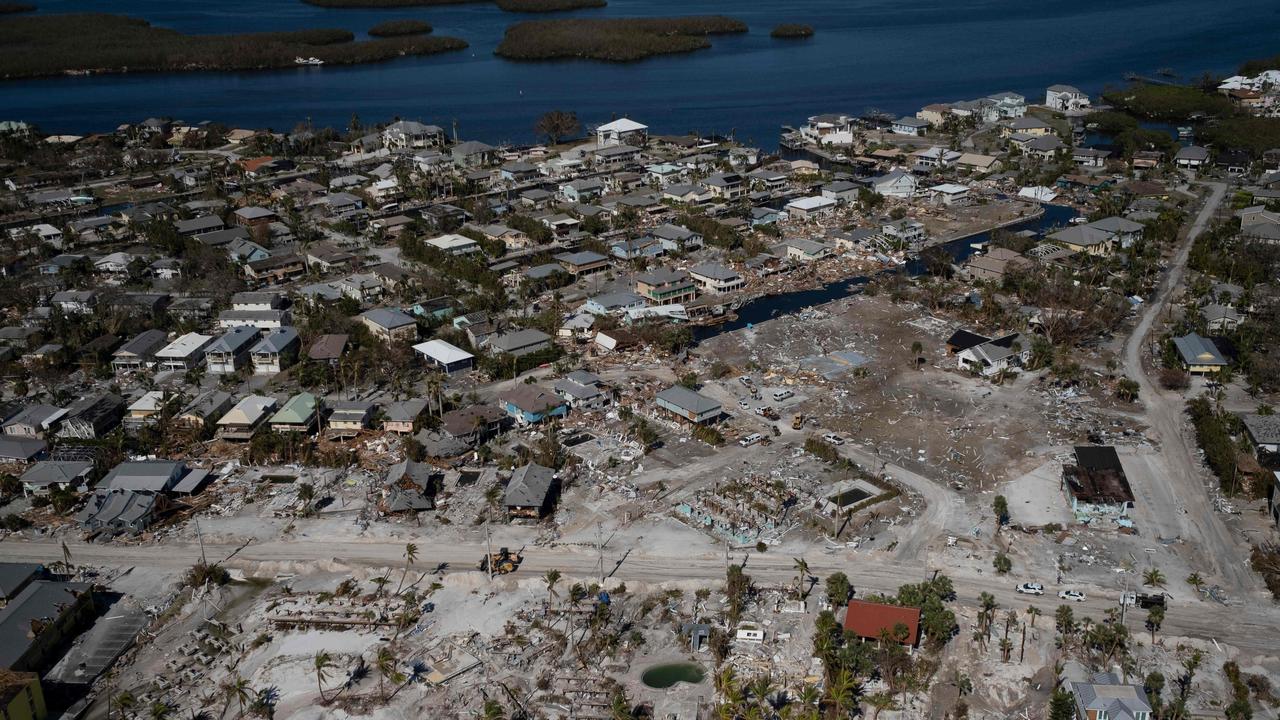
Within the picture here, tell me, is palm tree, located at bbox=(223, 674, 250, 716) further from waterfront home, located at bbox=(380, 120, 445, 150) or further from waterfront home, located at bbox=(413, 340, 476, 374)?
waterfront home, located at bbox=(380, 120, 445, 150)

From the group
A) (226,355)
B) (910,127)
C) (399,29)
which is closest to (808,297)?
(226,355)

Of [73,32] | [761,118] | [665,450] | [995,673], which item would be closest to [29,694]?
[665,450]

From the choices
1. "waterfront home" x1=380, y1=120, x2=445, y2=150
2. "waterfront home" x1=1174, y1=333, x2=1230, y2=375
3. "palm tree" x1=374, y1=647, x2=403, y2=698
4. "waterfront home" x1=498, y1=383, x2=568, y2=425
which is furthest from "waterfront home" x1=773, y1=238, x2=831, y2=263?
"waterfront home" x1=380, y1=120, x2=445, y2=150

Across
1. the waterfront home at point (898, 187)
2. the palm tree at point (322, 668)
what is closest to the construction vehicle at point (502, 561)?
the palm tree at point (322, 668)

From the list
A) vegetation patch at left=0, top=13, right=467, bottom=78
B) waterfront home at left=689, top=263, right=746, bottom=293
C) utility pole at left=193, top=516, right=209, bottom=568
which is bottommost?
utility pole at left=193, top=516, right=209, bottom=568

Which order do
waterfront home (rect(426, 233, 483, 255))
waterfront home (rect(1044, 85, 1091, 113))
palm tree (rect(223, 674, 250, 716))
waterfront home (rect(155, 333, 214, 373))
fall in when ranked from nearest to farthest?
palm tree (rect(223, 674, 250, 716)) < waterfront home (rect(155, 333, 214, 373)) < waterfront home (rect(426, 233, 483, 255)) < waterfront home (rect(1044, 85, 1091, 113))

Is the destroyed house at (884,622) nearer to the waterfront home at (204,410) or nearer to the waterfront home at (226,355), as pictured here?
the waterfront home at (204,410)
